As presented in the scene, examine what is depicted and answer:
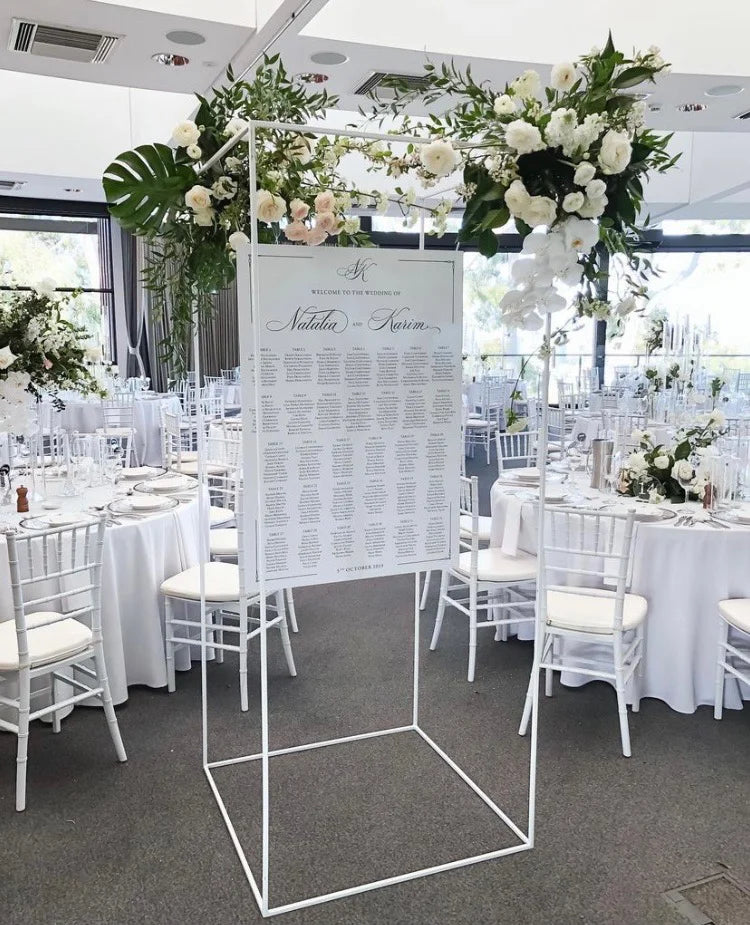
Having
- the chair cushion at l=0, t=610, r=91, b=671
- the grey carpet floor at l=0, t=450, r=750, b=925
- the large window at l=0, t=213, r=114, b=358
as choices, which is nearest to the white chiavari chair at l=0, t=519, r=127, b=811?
the chair cushion at l=0, t=610, r=91, b=671

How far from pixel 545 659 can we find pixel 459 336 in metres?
1.60

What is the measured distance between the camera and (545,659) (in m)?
3.48

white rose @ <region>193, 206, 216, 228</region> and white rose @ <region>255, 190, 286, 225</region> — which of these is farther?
white rose @ <region>193, 206, 216, 228</region>

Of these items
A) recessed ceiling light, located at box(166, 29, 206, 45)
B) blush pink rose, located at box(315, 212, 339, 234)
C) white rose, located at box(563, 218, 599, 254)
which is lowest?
white rose, located at box(563, 218, 599, 254)

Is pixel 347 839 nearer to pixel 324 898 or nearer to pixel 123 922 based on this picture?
pixel 324 898

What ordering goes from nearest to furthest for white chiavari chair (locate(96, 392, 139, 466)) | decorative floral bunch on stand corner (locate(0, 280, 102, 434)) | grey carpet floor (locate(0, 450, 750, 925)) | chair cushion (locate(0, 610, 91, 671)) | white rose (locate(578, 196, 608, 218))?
white rose (locate(578, 196, 608, 218)) → grey carpet floor (locate(0, 450, 750, 925)) → chair cushion (locate(0, 610, 91, 671)) → decorative floral bunch on stand corner (locate(0, 280, 102, 434)) → white chiavari chair (locate(96, 392, 139, 466))

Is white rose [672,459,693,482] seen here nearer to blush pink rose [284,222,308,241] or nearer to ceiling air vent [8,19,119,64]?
blush pink rose [284,222,308,241]

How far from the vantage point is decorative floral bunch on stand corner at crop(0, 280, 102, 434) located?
3822mm

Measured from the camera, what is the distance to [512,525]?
13.7 ft

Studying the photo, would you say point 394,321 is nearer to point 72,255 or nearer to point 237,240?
point 237,240

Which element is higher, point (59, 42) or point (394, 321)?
point (59, 42)

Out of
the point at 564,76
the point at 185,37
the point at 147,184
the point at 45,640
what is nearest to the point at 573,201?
the point at 564,76

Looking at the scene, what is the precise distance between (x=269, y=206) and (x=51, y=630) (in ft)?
6.43

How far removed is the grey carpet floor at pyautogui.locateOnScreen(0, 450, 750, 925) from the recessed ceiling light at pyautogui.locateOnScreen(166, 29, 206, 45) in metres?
4.27
